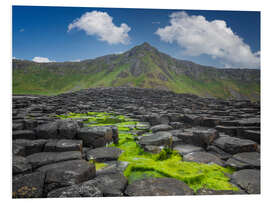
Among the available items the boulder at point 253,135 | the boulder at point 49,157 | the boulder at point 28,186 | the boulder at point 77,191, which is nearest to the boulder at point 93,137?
the boulder at point 49,157

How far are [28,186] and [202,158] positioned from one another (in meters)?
3.85

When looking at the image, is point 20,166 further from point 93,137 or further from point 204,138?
point 204,138

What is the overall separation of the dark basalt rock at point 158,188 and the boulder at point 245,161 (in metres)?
1.62

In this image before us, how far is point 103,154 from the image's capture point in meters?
4.44

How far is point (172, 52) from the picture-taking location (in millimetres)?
7406

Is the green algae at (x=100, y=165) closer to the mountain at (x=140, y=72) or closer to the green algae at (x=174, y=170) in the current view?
the green algae at (x=174, y=170)

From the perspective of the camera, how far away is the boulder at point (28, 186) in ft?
8.75

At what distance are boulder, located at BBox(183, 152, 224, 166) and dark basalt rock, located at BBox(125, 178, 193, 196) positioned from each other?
129 cm

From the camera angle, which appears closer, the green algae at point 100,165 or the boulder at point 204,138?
the green algae at point 100,165
